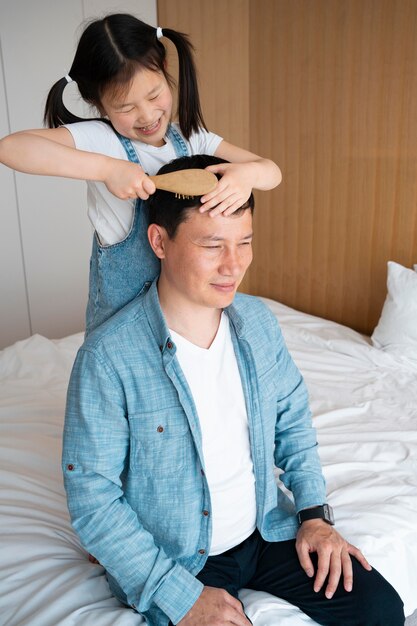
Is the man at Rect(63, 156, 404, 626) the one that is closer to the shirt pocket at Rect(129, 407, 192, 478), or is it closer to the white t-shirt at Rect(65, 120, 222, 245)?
the shirt pocket at Rect(129, 407, 192, 478)

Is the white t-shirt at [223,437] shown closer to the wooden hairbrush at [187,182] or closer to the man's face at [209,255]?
the man's face at [209,255]

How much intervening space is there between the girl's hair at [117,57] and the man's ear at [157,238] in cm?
32

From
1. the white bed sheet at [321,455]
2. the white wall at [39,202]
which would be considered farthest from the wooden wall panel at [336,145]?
the white wall at [39,202]

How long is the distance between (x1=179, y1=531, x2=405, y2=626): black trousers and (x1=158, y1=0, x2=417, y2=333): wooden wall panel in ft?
5.95

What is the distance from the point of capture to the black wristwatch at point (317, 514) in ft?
4.65

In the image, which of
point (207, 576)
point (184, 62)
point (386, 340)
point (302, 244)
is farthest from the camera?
point (302, 244)

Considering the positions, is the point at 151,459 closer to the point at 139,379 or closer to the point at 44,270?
the point at 139,379

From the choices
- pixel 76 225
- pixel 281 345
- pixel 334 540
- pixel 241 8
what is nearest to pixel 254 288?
pixel 76 225

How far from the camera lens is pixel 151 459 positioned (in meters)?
1.29

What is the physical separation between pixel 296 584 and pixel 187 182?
0.89 meters

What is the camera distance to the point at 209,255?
1334mm

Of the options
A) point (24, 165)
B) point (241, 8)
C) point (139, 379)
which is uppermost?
point (241, 8)

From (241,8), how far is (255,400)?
2.81 meters

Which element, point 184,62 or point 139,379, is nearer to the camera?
point 139,379
